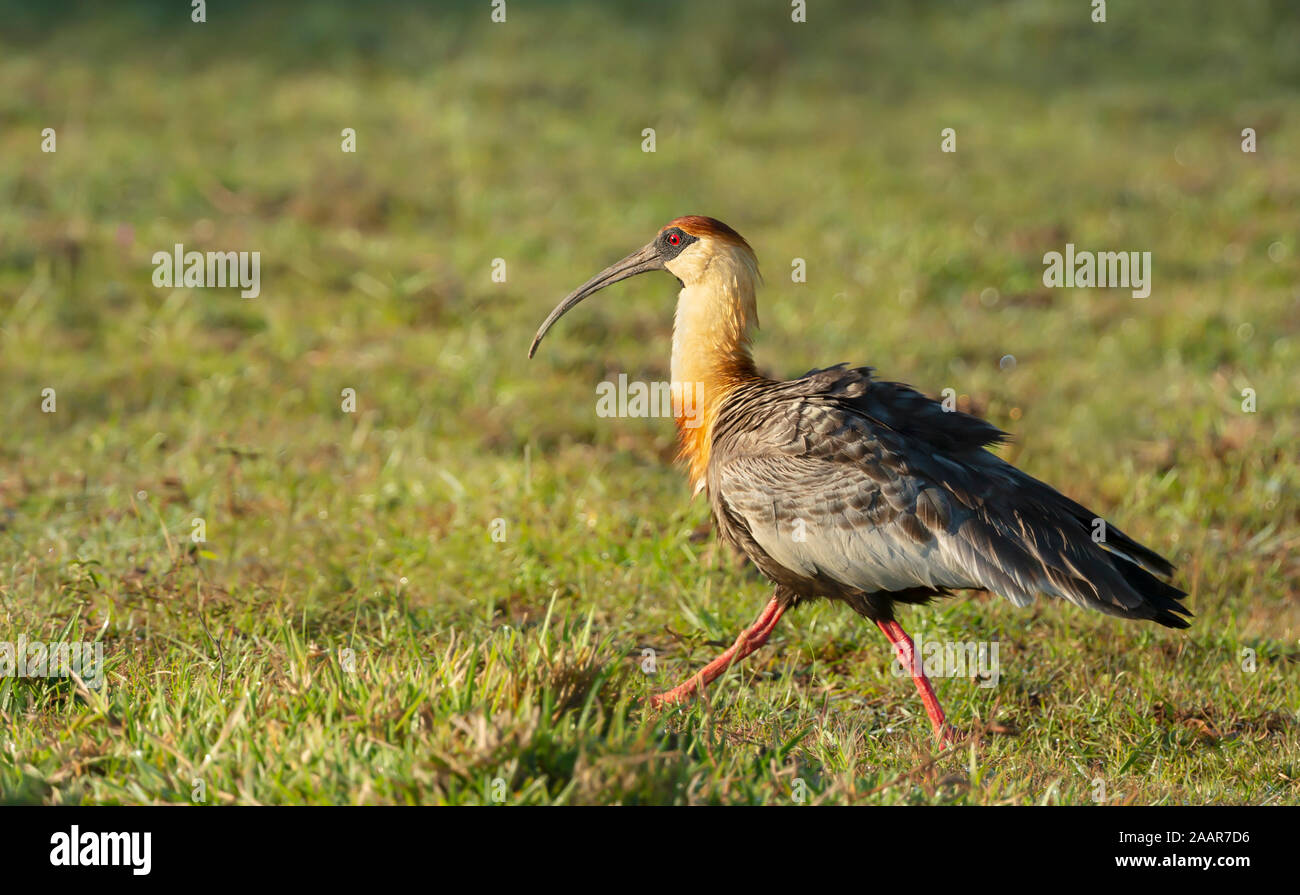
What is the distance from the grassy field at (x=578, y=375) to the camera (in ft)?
14.5

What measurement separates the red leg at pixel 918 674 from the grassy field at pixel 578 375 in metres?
0.13

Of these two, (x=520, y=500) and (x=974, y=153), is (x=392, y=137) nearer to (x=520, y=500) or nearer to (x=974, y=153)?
(x=974, y=153)

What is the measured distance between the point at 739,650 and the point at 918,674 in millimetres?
712

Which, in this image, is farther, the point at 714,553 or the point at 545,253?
the point at 545,253

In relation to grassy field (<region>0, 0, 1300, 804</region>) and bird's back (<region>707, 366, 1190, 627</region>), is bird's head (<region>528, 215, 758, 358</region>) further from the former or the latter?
grassy field (<region>0, 0, 1300, 804</region>)

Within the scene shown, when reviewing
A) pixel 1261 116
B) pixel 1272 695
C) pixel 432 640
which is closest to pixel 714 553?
pixel 432 640

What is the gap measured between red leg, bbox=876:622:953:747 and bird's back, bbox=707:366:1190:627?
0.33 feet

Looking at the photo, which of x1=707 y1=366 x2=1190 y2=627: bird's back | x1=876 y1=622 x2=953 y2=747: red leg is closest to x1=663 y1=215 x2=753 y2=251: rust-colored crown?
x1=707 y1=366 x2=1190 y2=627: bird's back

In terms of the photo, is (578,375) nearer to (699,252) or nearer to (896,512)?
(699,252)

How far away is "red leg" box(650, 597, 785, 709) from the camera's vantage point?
5480 mm

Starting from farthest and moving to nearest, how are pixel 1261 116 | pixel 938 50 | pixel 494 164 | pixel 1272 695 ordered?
pixel 938 50
pixel 1261 116
pixel 494 164
pixel 1272 695

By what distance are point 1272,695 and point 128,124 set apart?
38.0ft

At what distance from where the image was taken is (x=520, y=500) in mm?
7203

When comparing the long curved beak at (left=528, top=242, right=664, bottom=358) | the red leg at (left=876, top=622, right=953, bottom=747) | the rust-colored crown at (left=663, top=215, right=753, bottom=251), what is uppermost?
the rust-colored crown at (left=663, top=215, right=753, bottom=251)
